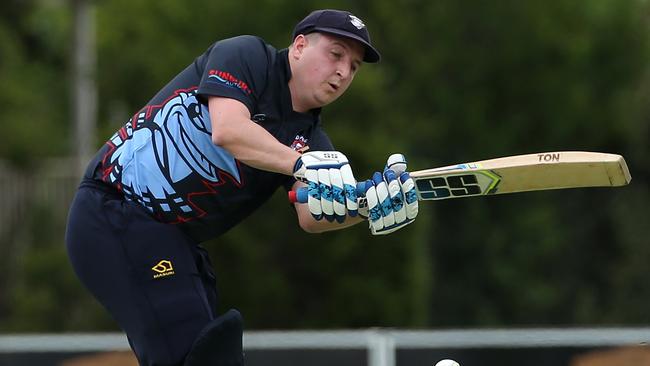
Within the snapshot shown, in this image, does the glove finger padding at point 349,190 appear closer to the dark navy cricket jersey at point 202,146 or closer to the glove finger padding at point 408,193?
the glove finger padding at point 408,193

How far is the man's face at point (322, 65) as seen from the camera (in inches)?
157

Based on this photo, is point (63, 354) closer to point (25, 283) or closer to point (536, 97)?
point (25, 283)

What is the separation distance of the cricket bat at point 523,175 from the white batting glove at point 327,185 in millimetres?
95

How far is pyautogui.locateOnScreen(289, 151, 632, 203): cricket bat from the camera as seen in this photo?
3910mm

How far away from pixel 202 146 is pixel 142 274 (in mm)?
411

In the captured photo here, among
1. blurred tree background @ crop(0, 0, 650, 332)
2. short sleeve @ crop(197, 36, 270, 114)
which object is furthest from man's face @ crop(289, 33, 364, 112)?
blurred tree background @ crop(0, 0, 650, 332)

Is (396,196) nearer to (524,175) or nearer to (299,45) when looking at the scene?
(524,175)

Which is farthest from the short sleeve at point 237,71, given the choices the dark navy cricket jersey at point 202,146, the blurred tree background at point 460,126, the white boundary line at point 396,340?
the blurred tree background at point 460,126

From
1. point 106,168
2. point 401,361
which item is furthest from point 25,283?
point 106,168

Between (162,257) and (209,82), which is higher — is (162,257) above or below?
below

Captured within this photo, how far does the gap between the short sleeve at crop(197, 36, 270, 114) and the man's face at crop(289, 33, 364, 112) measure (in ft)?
0.33

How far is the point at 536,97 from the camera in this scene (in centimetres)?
1547

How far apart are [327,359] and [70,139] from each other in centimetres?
892

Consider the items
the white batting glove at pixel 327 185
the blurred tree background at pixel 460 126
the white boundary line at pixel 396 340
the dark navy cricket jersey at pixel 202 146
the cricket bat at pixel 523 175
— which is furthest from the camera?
the blurred tree background at pixel 460 126
